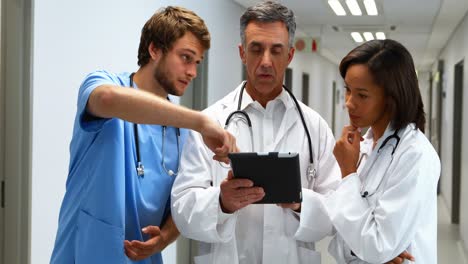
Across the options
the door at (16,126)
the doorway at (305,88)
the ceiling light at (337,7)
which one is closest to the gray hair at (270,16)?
the door at (16,126)

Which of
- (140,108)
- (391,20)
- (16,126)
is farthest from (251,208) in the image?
(391,20)

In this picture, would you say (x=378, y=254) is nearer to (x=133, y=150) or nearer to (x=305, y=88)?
(x=133, y=150)

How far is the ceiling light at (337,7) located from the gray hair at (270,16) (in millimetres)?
4942

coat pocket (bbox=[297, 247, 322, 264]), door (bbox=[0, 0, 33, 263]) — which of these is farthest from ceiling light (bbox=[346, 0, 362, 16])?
coat pocket (bbox=[297, 247, 322, 264])

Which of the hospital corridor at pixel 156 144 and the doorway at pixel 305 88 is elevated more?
the doorway at pixel 305 88

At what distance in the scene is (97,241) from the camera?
63.1 inches

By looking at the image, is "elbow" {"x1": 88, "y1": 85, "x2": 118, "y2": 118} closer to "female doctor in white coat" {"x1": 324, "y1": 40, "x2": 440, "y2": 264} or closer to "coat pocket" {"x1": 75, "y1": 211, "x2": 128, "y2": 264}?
"coat pocket" {"x1": 75, "y1": 211, "x2": 128, "y2": 264}

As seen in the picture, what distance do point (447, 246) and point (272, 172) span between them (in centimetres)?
575

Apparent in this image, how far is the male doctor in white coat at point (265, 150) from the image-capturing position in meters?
1.68

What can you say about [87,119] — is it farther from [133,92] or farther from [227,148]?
[227,148]

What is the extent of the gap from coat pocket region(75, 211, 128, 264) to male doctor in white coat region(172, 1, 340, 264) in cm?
19

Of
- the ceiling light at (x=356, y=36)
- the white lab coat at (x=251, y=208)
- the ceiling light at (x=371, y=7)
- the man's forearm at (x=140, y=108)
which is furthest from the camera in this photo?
the ceiling light at (x=356, y=36)

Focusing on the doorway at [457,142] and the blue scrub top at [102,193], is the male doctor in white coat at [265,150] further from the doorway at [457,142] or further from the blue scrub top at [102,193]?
the doorway at [457,142]

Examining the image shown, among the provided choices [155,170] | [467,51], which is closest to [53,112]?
[155,170]
